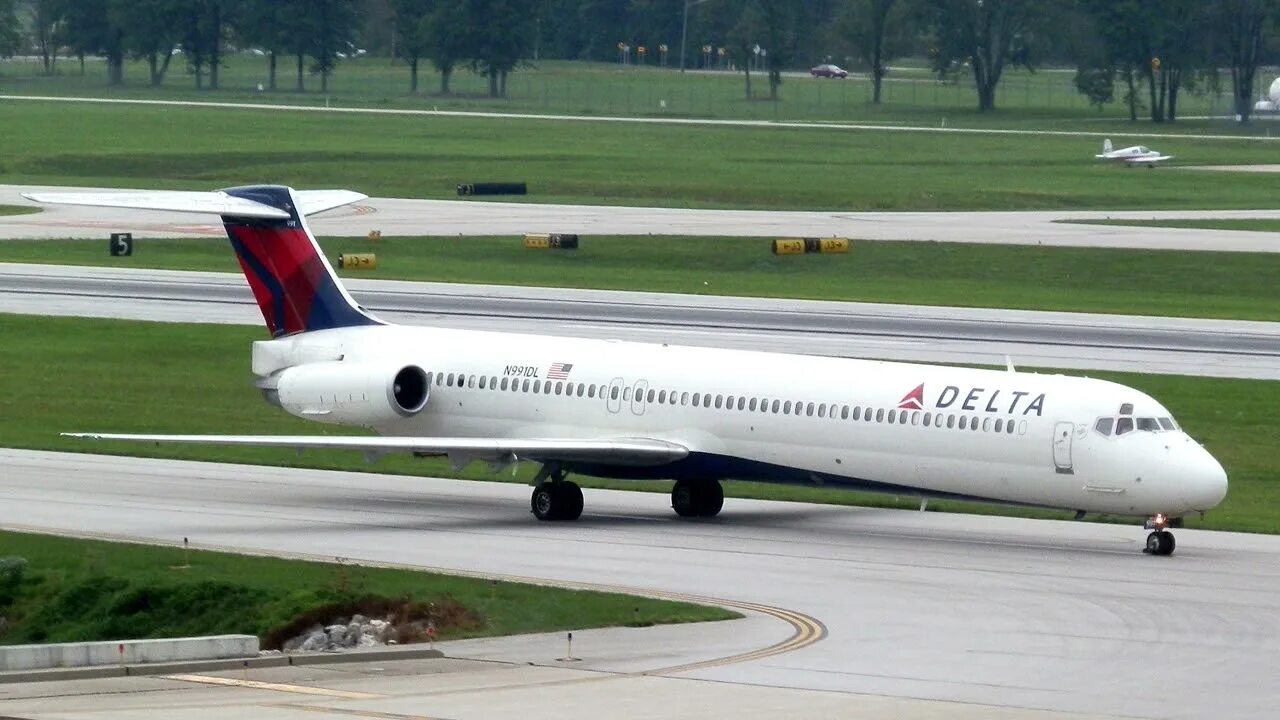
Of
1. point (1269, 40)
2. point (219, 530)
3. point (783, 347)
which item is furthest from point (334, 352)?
point (1269, 40)

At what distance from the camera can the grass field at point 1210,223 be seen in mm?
84938

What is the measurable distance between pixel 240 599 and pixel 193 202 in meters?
11.8

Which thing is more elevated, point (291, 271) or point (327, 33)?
point (327, 33)

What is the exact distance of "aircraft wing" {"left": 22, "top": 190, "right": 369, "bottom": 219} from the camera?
119 ft

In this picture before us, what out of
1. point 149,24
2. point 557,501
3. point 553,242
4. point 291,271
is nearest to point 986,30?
point 149,24

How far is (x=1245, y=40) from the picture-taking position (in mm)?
158500

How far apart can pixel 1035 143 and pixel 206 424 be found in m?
98.6

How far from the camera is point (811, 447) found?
33.8 m

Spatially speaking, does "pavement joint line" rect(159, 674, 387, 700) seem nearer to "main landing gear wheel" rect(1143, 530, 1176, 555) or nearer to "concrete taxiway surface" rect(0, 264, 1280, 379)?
"main landing gear wheel" rect(1143, 530, 1176, 555)

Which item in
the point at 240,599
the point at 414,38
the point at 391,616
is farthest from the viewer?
the point at 414,38

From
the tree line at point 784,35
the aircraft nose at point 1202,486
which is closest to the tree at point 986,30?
the tree line at point 784,35

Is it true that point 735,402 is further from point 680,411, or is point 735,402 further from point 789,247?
point 789,247

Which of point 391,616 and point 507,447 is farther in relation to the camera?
point 507,447

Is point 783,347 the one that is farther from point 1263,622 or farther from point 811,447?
point 1263,622
